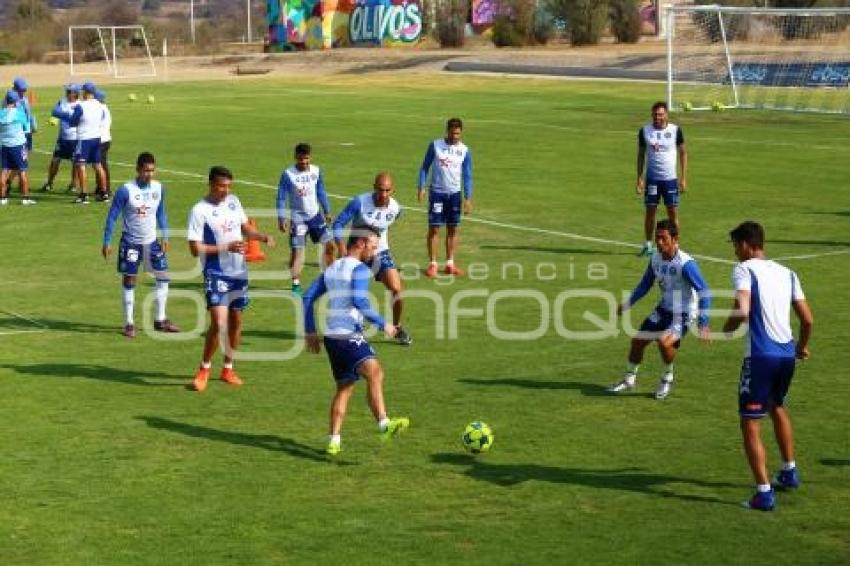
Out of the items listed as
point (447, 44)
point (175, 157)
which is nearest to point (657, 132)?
point (175, 157)

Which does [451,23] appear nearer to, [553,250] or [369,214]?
[553,250]

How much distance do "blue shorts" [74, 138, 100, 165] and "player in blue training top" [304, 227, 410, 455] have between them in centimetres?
1914

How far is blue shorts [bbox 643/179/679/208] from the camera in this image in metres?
24.3

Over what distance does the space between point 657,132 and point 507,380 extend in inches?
353

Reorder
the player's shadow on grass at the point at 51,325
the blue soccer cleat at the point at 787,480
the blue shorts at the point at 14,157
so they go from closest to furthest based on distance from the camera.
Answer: the blue soccer cleat at the point at 787,480 < the player's shadow on grass at the point at 51,325 < the blue shorts at the point at 14,157

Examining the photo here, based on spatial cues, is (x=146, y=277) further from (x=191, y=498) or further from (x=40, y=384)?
(x=191, y=498)

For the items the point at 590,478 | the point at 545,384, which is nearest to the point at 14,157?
the point at 545,384

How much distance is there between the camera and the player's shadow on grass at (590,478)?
1253cm

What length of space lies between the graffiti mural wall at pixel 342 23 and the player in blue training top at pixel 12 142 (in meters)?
67.4

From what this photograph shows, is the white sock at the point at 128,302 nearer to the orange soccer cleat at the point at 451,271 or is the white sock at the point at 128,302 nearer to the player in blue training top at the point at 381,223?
the player in blue training top at the point at 381,223

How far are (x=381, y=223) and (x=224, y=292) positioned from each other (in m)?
3.61

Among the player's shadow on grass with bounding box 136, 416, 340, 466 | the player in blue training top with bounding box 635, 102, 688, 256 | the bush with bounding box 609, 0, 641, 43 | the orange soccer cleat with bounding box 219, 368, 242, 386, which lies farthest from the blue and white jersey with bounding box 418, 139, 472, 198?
the bush with bounding box 609, 0, 641, 43

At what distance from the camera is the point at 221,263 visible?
16.3 metres

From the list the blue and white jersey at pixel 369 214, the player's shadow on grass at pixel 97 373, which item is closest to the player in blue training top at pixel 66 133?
the blue and white jersey at pixel 369 214
